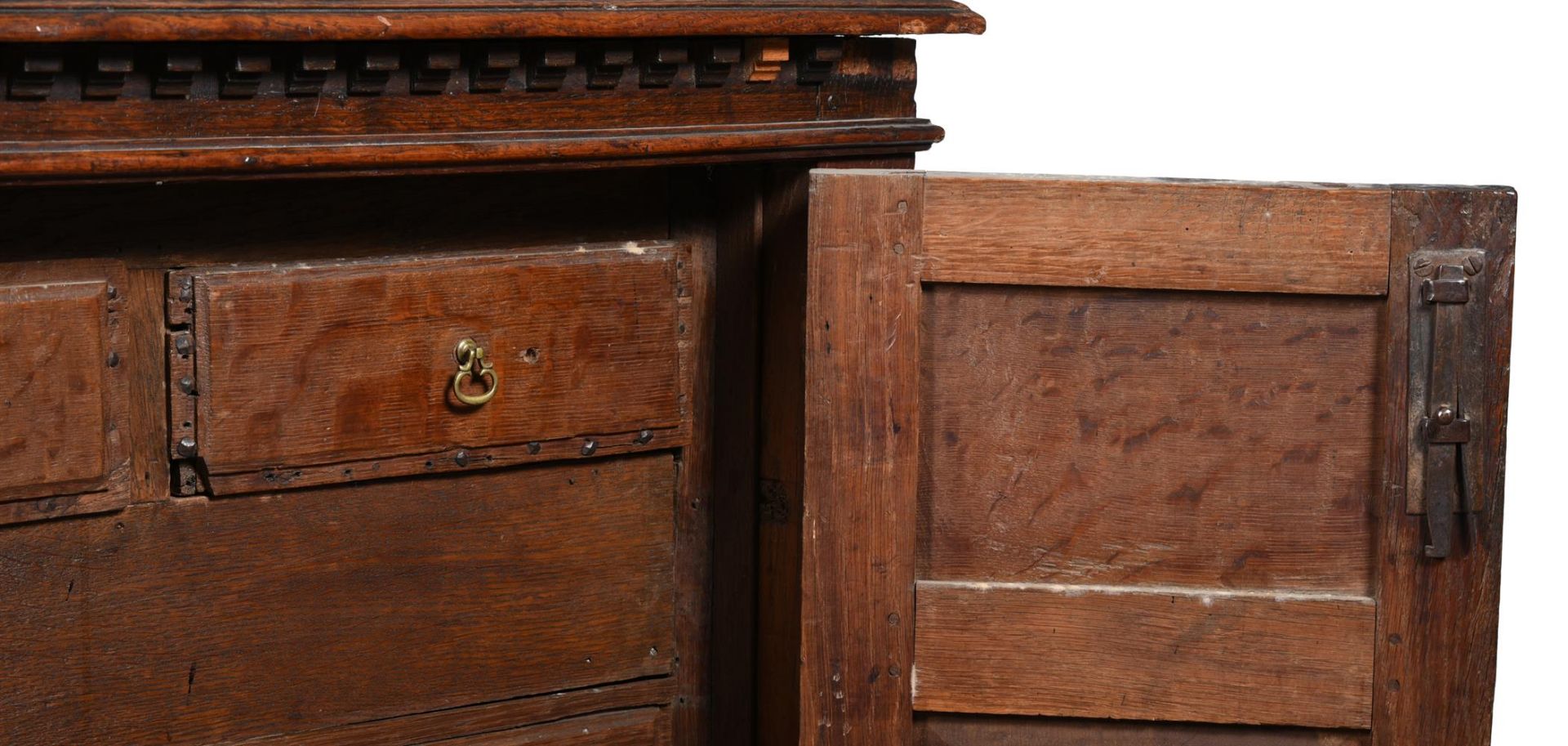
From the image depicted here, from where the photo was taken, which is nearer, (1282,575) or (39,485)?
(39,485)

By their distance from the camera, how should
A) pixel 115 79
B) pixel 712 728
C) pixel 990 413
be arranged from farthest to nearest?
pixel 712 728 < pixel 990 413 < pixel 115 79

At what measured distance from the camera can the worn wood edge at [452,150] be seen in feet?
6.33

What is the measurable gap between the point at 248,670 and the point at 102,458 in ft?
0.93

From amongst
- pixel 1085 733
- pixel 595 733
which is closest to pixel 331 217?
pixel 595 733

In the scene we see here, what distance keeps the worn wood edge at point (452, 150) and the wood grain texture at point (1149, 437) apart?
235 millimetres

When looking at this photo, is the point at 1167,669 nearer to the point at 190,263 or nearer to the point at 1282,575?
the point at 1282,575

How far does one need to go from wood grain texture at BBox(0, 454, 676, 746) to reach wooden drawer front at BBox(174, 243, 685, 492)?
0.18ft

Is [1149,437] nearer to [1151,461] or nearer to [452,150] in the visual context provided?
[1151,461]

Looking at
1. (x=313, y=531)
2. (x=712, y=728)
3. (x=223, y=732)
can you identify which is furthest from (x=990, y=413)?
(x=223, y=732)

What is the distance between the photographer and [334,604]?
222 centimetres

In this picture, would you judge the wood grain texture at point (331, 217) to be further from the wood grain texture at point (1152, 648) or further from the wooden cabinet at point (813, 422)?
the wood grain texture at point (1152, 648)

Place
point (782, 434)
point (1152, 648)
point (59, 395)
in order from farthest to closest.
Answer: point (782, 434), point (1152, 648), point (59, 395)

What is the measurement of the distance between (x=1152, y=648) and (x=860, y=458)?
387 mm

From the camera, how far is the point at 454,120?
83.6 inches
